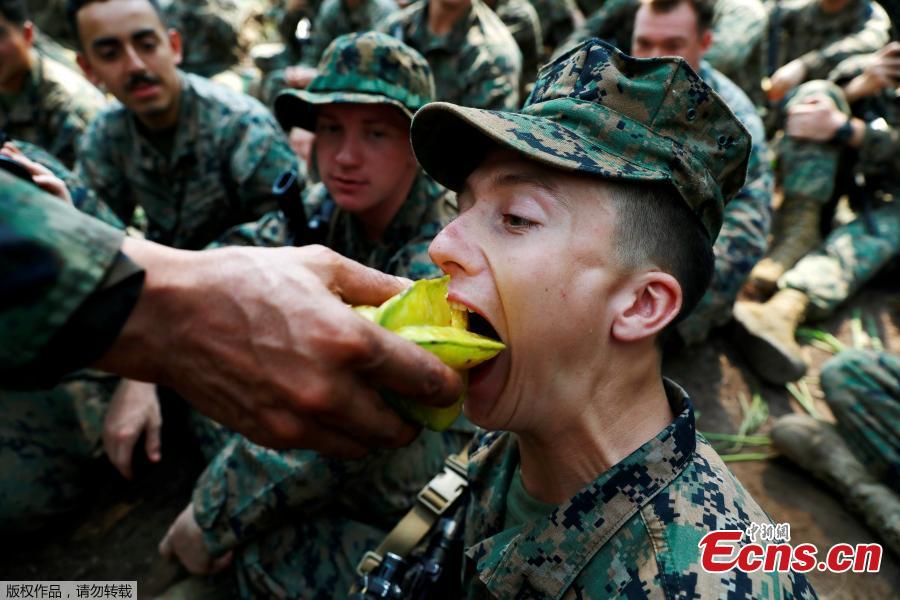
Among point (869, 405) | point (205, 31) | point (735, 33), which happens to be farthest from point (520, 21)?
point (869, 405)

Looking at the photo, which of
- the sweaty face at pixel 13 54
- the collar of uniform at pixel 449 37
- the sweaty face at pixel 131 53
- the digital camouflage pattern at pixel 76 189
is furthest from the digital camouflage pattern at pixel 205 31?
the digital camouflage pattern at pixel 76 189

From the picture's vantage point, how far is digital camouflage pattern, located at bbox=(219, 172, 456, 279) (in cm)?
342

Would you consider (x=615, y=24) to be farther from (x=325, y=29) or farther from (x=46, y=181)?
(x=46, y=181)

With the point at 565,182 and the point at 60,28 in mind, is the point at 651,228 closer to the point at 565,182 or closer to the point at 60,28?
the point at 565,182

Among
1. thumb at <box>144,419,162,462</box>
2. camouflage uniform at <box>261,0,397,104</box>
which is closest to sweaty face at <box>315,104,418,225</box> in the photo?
thumb at <box>144,419,162,462</box>

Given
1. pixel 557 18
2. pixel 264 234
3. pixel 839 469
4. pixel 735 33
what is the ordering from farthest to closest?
pixel 557 18 → pixel 735 33 → pixel 264 234 → pixel 839 469

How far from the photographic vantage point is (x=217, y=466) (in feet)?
10.1

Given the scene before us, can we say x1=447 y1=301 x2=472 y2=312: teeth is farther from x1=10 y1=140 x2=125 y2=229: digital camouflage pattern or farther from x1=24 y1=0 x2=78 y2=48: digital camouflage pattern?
x1=24 y1=0 x2=78 y2=48: digital camouflage pattern

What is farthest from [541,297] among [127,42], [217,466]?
[127,42]

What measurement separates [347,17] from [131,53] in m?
4.35

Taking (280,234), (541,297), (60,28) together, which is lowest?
(60,28)

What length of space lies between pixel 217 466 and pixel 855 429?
368 centimetres

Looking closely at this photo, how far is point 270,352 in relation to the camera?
1381 millimetres

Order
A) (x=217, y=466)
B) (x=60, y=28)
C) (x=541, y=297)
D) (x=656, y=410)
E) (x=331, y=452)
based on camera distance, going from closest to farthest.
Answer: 1. (x=331, y=452)
2. (x=541, y=297)
3. (x=656, y=410)
4. (x=217, y=466)
5. (x=60, y=28)
